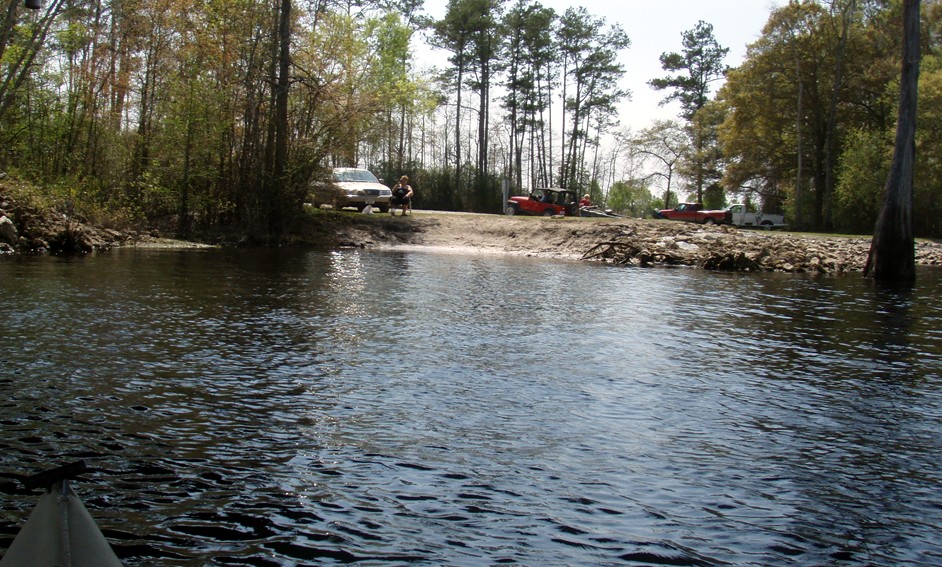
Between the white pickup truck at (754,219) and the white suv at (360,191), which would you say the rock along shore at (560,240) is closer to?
the white suv at (360,191)

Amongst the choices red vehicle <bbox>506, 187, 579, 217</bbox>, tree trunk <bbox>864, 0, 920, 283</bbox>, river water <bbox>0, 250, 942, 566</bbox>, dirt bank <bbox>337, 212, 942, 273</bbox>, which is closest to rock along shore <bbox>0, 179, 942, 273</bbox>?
dirt bank <bbox>337, 212, 942, 273</bbox>

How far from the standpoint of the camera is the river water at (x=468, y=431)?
504 centimetres

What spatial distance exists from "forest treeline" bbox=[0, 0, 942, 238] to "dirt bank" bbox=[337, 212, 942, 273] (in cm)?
421

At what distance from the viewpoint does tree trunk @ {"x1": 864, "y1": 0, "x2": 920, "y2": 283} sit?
25.4m

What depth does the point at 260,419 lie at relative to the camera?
7.39m

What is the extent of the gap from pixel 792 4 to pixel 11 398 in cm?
5819

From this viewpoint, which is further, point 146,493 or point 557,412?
point 557,412

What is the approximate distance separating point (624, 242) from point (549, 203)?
1553 cm

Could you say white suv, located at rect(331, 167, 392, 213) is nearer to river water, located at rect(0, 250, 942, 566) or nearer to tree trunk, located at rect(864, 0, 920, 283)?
tree trunk, located at rect(864, 0, 920, 283)

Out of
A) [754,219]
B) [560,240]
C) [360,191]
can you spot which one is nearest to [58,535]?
[560,240]

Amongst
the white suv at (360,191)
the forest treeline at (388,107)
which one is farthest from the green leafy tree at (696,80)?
the white suv at (360,191)

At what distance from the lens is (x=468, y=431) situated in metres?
7.30

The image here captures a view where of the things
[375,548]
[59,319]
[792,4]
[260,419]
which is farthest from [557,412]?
[792,4]

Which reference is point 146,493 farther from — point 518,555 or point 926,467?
point 926,467
